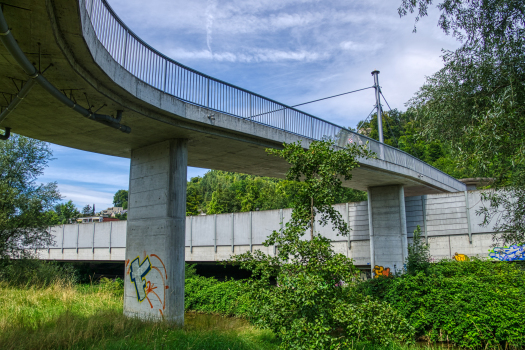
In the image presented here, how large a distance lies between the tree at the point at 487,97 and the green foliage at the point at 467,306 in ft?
5.58

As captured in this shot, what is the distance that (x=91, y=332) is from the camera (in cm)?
866

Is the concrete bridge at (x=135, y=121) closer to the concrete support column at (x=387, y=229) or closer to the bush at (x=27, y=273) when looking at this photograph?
the concrete support column at (x=387, y=229)

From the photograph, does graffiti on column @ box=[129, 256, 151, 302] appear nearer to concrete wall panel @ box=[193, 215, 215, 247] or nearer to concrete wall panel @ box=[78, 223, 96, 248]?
concrete wall panel @ box=[193, 215, 215, 247]

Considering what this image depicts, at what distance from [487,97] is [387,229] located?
45.8 ft

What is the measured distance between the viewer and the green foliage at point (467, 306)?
32.0ft

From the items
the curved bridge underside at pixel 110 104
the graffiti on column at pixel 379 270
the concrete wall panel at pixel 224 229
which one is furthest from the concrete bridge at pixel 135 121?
the concrete wall panel at pixel 224 229

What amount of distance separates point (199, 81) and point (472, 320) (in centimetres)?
1008

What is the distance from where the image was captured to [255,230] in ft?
84.6

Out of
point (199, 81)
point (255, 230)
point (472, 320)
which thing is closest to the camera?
point (472, 320)

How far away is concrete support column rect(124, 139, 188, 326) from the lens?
36.9 feet

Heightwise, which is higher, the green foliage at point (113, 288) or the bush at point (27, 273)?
the bush at point (27, 273)

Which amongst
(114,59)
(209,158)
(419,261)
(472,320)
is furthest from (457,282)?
(114,59)

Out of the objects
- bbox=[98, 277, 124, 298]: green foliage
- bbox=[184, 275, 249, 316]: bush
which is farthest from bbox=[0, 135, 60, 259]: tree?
bbox=[184, 275, 249, 316]: bush

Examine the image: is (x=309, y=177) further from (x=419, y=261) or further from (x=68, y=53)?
(x=419, y=261)
